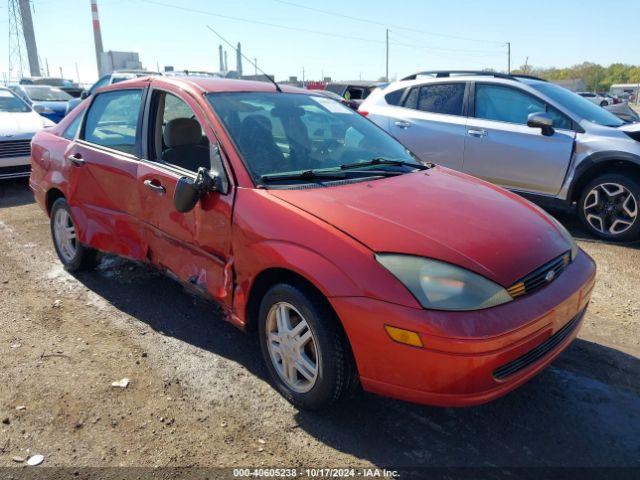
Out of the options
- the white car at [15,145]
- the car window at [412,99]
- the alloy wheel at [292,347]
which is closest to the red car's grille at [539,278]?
the alloy wheel at [292,347]

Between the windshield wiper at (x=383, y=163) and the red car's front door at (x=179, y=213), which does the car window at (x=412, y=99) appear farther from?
the red car's front door at (x=179, y=213)

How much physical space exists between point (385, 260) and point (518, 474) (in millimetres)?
1109

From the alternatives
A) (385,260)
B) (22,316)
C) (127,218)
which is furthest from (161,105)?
(385,260)

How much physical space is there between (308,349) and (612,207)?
13.9 feet

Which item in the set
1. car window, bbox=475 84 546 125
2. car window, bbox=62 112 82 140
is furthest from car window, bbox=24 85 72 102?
car window, bbox=475 84 546 125

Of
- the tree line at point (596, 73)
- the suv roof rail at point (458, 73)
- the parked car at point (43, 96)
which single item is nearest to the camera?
the suv roof rail at point (458, 73)

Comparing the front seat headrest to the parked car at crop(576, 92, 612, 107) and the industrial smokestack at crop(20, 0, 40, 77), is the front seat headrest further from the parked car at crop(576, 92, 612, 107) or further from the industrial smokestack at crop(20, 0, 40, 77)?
the industrial smokestack at crop(20, 0, 40, 77)

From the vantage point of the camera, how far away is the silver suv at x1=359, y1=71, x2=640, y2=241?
5332 mm

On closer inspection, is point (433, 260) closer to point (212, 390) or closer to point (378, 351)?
point (378, 351)

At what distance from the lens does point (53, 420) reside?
105 inches

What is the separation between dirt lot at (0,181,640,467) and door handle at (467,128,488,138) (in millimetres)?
2747

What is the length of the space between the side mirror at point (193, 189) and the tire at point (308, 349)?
712mm

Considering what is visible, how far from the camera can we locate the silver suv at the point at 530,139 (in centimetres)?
533

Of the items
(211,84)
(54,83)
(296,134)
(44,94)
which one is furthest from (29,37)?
(296,134)
